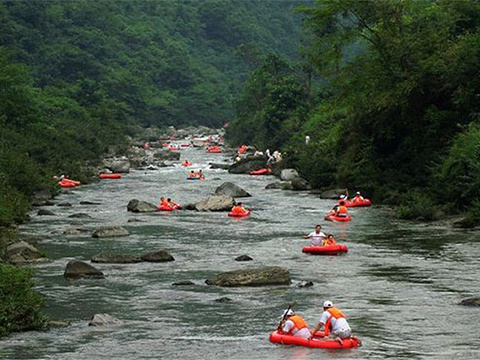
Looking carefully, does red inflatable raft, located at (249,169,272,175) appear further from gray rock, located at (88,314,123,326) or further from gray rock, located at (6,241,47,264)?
gray rock, located at (88,314,123,326)

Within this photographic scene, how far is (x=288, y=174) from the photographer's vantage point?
64812 millimetres

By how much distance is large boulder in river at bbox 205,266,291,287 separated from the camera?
29250mm

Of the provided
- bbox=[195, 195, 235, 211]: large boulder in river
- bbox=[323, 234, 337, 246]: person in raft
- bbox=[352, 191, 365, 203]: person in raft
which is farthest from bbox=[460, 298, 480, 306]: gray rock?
bbox=[195, 195, 235, 211]: large boulder in river

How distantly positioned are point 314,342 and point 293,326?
0.58 metres

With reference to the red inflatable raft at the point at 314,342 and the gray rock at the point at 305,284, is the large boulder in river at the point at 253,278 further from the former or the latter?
the red inflatable raft at the point at 314,342

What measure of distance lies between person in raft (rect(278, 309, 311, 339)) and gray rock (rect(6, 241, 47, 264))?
1234 centimetres

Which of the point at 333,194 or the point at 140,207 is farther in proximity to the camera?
the point at 333,194

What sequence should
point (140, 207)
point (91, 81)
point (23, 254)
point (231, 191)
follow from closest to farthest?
point (23, 254), point (140, 207), point (231, 191), point (91, 81)

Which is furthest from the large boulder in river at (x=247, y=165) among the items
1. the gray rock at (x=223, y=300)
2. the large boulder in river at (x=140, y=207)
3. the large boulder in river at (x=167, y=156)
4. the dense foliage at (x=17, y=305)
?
the dense foliage at (x=17, y=305)

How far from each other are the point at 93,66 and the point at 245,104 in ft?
90.5

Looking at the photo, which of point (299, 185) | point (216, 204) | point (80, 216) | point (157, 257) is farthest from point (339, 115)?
point (157, 257)

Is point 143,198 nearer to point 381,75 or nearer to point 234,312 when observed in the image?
point 381,75

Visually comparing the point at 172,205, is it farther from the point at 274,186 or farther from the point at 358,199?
the point at 274,186

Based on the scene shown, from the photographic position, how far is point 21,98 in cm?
7219
